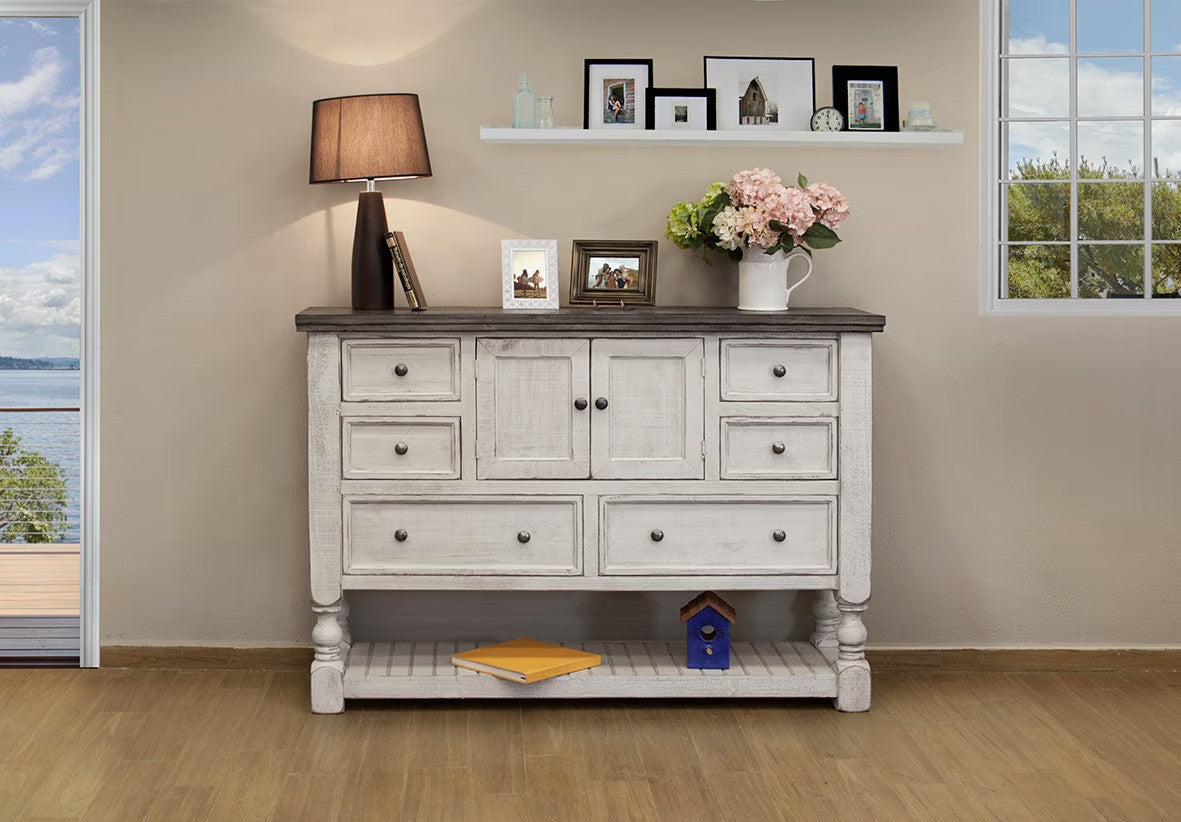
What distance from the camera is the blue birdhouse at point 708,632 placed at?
340cm

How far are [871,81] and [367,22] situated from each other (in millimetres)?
1523

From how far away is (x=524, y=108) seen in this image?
3545 mm

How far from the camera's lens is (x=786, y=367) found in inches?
130

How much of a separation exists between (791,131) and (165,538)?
2.27 meters

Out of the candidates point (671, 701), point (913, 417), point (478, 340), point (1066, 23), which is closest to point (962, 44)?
point (1066, 23)

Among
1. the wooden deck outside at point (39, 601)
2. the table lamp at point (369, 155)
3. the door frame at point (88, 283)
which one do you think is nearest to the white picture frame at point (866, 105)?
the table lamp at point (369, 155)

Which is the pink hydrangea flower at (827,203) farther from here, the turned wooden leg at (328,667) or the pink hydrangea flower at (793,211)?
the turned wooden leg at (328,667)

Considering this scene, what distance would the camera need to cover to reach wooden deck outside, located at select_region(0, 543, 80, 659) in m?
3.96

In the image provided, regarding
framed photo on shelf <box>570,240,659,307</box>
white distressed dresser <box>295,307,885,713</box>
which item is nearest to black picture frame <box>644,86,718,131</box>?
framed photo on shelf <box>570,240,659,307</box>

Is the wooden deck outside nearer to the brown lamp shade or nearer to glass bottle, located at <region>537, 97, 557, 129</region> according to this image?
the brown lamp shade

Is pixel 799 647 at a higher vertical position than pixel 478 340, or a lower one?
lower

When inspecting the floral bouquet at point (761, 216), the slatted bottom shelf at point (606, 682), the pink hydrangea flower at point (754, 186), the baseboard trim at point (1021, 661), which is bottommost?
the baseboard trim at point (1021, 661)

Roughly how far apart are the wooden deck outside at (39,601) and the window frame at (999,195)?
3.11 m

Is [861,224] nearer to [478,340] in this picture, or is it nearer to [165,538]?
[478,340]
